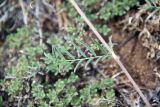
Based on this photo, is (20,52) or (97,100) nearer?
(97,100)

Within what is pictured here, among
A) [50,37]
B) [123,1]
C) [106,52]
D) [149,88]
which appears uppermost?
[123,1]

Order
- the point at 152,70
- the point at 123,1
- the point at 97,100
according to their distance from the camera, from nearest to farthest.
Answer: the point at 97,100, the point at 152,70, the point at 123,1

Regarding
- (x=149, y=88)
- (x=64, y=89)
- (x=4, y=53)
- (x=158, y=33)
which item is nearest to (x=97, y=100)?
(x=64, y=89)

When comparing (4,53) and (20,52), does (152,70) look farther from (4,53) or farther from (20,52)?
(4,53)

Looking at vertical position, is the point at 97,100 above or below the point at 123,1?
below

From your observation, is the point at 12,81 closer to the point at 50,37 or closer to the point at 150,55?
the point at 50,37

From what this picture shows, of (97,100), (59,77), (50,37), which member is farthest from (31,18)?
(97,100)

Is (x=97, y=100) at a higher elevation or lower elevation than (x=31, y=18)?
lower

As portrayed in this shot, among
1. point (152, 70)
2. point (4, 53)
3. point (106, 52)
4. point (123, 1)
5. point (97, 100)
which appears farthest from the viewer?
point (4, 53)

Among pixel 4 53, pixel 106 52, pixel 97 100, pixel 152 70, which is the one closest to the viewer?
pixel 106 52
